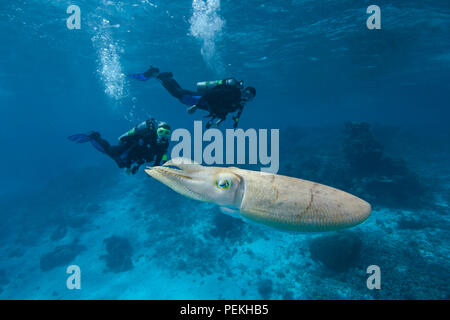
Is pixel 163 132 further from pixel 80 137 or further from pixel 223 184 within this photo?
pixel 80 137

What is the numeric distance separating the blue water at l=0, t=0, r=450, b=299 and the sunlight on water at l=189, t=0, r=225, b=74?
145 mm

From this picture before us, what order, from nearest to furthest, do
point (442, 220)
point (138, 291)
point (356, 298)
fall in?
1. point (356, 298)
2. point (138, 291)
3. point (442, 220)

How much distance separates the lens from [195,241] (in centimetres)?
1145

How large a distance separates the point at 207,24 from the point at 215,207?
1411 centimetres

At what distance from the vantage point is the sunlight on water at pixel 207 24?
13287 mm

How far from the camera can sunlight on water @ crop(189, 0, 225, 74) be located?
43.6 ft

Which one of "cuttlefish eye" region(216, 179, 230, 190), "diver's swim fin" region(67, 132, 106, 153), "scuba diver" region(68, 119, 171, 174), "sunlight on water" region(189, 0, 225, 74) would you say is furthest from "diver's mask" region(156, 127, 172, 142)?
"sunlight on water" region(189, 0, 225, 74)

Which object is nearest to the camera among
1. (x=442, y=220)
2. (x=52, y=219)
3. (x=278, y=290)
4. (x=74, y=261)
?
(x=278, y=290)

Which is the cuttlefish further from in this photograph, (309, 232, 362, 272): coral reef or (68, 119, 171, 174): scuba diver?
(309, 232, 362, 272): coral reef

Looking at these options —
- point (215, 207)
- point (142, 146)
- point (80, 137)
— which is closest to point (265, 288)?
point (215, 207)

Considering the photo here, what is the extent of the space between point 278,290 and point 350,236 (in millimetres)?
3700

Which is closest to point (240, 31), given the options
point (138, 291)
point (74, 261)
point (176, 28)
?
point (176, 28)

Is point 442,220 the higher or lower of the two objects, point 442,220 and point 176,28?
the lower

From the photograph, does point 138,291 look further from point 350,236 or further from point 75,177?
point 75,177
